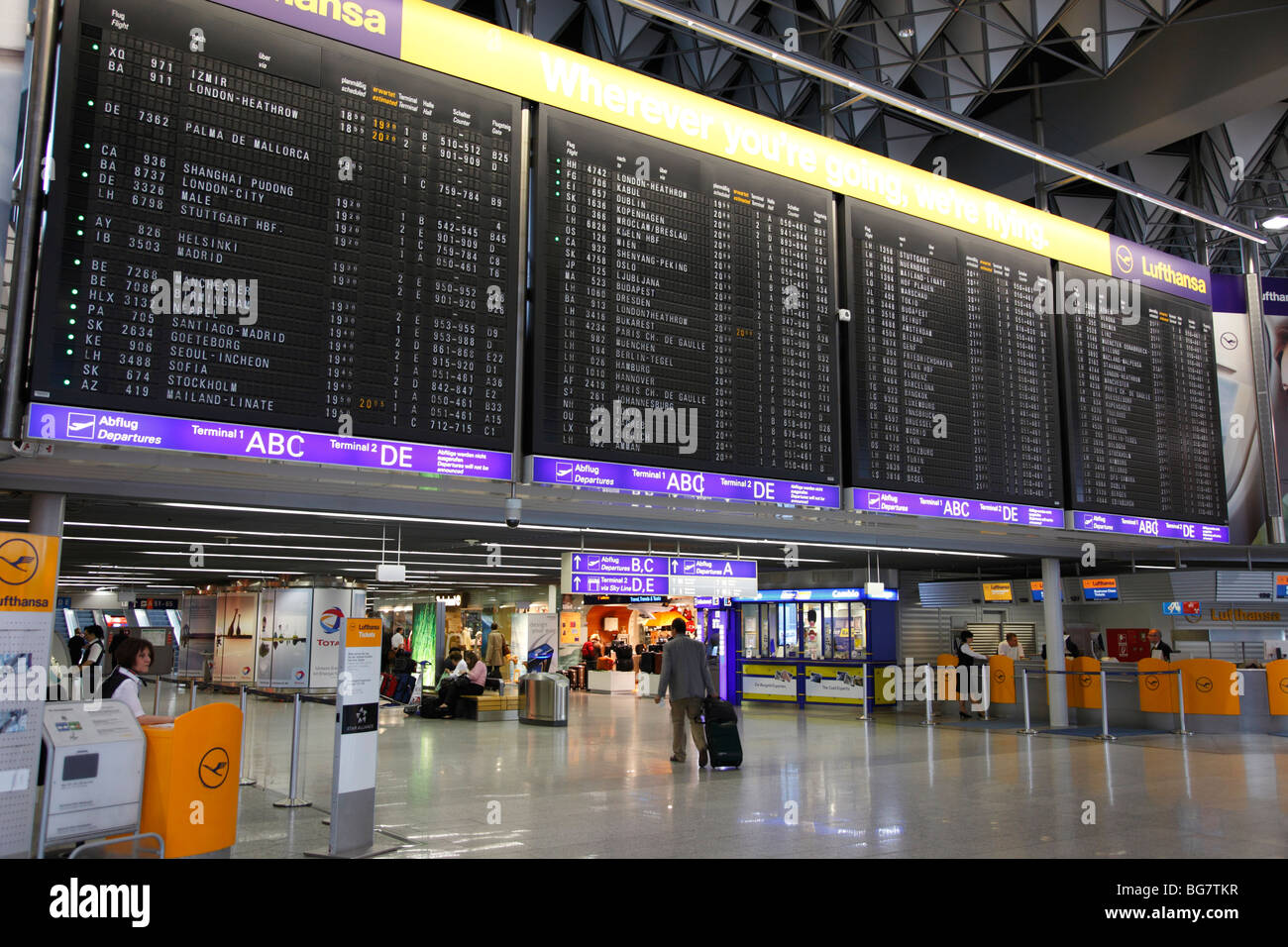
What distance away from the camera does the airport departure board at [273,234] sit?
704 centimetres

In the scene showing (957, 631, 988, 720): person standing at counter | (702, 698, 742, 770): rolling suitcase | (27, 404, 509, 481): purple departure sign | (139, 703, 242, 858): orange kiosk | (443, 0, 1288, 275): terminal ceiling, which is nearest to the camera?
(139, 703, 242, 858): orange kiosk

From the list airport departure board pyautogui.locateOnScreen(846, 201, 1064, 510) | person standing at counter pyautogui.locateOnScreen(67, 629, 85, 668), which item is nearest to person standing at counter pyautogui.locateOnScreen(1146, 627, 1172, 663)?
airport departure board pyautogui.locateOnScreen(846, 201, 1064, 510)

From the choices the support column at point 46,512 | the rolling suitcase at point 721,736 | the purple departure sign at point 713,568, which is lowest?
the rolling suitcase at point 721,736

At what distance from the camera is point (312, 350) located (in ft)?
→ 25.7

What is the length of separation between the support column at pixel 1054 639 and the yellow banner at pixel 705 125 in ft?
16.0

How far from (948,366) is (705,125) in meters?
4.33

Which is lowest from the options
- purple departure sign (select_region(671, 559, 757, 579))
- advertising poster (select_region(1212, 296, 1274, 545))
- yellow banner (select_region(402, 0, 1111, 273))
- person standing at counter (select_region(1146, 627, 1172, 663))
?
person standing at counter (select_region(1146, 627, 1172, 663))

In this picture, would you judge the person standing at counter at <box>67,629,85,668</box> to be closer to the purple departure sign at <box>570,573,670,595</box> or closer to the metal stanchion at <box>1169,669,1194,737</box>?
the purple departure sign at <box>570,573,670,595</box>

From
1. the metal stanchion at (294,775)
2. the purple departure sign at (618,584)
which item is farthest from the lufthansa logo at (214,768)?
the purple departure sign at (618,584)

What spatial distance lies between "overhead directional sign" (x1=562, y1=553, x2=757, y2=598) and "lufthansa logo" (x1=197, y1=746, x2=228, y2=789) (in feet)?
21.9

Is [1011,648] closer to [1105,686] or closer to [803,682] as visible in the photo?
[1105,686]

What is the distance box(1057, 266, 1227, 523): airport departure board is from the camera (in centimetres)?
1348

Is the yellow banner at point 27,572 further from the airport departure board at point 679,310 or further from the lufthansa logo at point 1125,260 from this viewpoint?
the lufthansa logo at point 1125,260

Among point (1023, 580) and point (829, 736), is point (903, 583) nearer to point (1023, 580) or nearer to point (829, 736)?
point (1023, 580)
